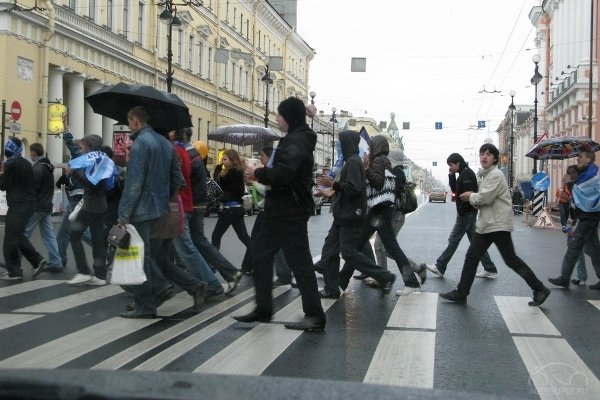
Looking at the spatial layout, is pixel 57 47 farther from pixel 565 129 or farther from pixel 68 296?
pixel 565 129

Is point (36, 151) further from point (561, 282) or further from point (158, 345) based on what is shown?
point (561, 282)

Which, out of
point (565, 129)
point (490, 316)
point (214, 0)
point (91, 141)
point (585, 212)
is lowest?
point (490, 316)

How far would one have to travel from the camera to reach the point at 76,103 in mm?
32344

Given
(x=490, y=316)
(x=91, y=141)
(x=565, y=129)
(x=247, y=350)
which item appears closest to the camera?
(x=247, y=350)

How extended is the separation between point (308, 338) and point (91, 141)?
4321 mm

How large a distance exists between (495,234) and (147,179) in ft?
12.0

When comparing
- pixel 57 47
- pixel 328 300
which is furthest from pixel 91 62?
pixel 328 300

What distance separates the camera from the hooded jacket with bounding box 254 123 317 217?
620 cm

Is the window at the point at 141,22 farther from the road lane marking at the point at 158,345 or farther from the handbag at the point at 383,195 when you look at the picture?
the road lane marking at the point at 158,345

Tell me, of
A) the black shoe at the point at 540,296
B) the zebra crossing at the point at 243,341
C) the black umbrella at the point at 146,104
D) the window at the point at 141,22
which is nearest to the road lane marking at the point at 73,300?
the zebra crossing at the point at 243,341

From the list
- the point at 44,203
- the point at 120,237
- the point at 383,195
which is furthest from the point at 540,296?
the point at 44,203

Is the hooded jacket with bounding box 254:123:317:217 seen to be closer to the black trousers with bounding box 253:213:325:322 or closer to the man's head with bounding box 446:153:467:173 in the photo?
the black trousers with bounding box 253:213:325:322

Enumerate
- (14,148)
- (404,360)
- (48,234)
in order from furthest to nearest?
1. (48,234)
2. (14,148)
3. (404,360)

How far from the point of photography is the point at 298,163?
622cm
